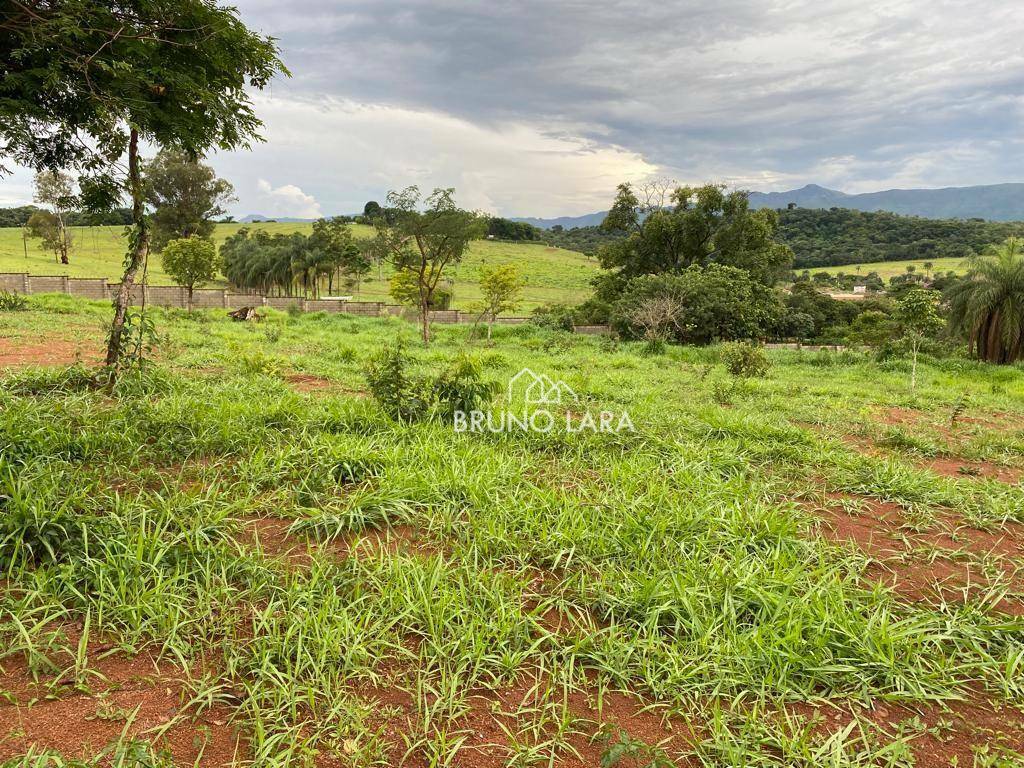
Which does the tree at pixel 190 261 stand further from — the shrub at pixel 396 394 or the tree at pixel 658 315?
the shrub at pixel 396 394

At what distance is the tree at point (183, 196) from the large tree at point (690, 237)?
30.9 m

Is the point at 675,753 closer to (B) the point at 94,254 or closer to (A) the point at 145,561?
(A) the point at 145,561

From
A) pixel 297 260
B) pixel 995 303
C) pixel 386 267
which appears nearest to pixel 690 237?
pixel 995 303

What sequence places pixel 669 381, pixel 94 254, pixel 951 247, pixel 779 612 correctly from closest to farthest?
pixel 779 612 → pixel 669 381 → pixel 94 254 → pixel 951 247

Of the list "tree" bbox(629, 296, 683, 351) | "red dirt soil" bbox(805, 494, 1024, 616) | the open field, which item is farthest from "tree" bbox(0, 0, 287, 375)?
the open field

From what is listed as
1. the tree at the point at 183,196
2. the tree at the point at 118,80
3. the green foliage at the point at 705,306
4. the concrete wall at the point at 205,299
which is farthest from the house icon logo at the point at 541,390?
the tree at the point at 183,196

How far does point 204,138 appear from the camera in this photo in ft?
16.8

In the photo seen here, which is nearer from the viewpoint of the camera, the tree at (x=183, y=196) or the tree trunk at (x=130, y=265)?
the tree trunk at (x=130, y=265)

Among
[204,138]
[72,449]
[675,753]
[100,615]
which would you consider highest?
[204,138]

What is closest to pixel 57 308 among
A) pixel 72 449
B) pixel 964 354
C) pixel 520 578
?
pixel 72 449

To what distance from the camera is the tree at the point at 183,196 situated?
40250 millimetres

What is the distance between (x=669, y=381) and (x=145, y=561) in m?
8.46

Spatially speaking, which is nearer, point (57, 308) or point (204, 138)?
point (204, 138)

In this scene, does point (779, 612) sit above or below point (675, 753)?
above
